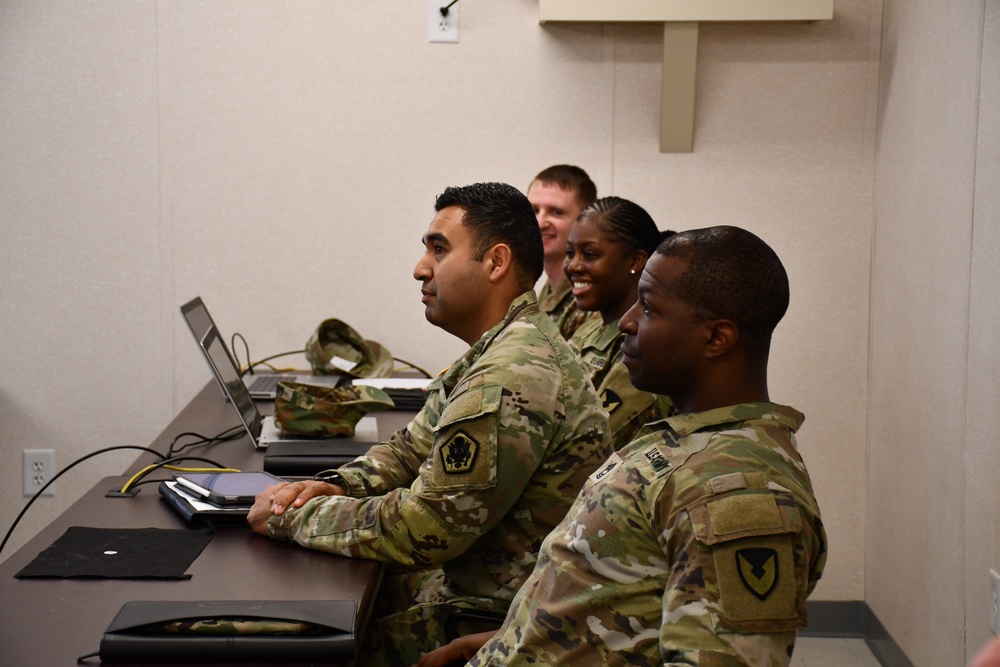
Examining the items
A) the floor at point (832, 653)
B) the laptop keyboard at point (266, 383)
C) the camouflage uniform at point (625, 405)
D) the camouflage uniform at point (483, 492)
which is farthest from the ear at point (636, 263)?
the floor at point (832, 653)

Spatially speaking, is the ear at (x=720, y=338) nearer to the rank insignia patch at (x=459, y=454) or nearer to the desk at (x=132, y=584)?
the rank insignia patch at (x=459, y=454)

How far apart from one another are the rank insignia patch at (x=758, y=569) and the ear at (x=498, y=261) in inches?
36.4

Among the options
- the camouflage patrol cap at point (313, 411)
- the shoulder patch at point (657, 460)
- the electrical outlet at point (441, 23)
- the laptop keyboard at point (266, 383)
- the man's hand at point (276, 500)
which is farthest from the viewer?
the electrical outlet at point (441, 23)

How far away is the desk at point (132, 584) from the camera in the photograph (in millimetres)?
1359

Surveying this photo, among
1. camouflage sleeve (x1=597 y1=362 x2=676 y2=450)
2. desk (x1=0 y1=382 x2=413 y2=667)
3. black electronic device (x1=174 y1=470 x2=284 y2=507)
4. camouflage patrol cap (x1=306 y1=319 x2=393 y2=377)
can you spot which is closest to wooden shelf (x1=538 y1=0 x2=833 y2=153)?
camouflage patrol cap (x1=306 y1=319 x2=393 y2=377)

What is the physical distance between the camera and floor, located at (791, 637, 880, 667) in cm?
331

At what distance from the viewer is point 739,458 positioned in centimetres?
126

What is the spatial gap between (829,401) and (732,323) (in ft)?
7.87

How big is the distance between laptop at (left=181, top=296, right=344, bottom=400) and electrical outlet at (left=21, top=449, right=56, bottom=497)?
0.79 meters

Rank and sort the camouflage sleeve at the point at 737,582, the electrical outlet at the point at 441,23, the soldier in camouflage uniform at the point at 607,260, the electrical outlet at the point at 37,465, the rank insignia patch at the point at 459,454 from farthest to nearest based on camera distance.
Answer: the electrical outlet at the point at 37,465
the electrical outlet at the point at 441,23
the soldier in camouflage uniform at the point at 607,260
the rank insignia patch at the point at 459,454
the camouflage sleeve at the point at 737,582

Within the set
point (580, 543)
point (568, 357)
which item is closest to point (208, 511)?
point (568, 357)

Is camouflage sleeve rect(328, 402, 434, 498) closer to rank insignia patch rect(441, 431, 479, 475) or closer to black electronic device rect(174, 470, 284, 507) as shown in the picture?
black electronic device rect(174, 470, 284, 507)

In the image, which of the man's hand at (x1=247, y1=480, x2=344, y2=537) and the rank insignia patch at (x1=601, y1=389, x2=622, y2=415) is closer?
the man's hand at (x1=247, y1=480, x2=344, y2=537)

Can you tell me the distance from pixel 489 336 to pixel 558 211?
1.43 metres
